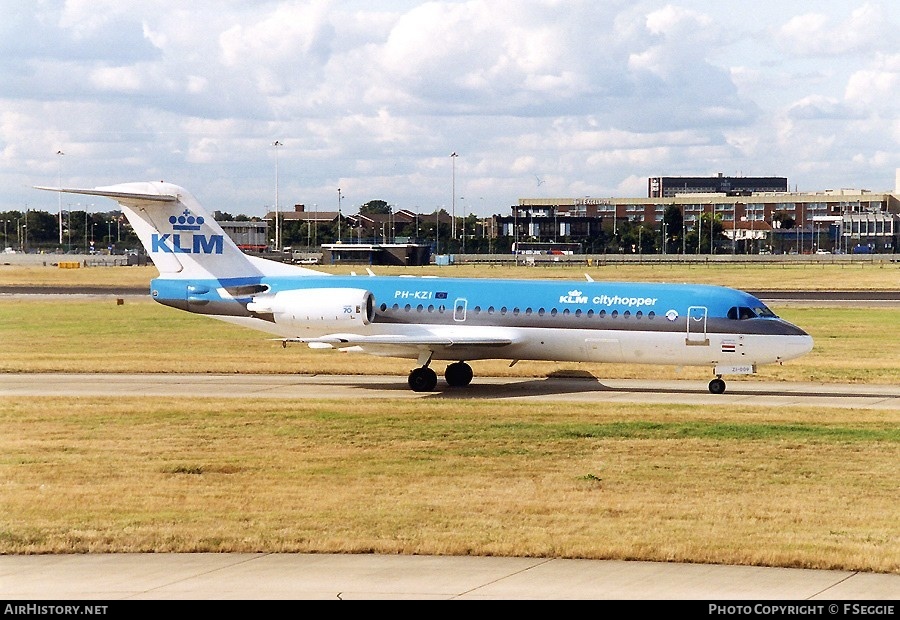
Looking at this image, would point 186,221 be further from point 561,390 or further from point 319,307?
point 561,390

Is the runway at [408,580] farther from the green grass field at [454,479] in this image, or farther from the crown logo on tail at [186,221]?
the crown logo on tail at [186,221]

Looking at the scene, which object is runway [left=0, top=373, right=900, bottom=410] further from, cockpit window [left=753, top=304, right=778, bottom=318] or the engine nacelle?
cockpit window [left=753, top=304, right=778, bottom=318]

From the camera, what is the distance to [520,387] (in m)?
35.5

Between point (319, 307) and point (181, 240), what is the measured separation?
5.25 meters

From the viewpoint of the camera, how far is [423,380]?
3438 cm

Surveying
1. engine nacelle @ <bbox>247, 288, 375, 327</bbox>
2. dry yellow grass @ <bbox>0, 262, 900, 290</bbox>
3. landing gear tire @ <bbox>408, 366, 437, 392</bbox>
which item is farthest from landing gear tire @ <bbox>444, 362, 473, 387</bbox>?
dry yellow grass @ <bbox>0, 262, 900, 290</bbox>

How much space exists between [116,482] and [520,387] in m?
16.2

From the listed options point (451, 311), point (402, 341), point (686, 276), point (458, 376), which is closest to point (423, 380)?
point (402, 341)

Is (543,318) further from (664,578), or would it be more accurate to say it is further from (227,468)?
(664,578)

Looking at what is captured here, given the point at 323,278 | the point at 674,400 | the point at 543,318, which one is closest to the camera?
the point at 674,400

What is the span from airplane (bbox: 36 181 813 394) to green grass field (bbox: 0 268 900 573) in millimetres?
3108

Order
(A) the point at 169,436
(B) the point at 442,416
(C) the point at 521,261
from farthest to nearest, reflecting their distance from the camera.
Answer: (C) the point at 521,261 < (B) the point at 442,416 < (A) the point at 169,436

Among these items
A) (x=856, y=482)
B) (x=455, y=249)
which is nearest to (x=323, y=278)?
(x=856, y=482)

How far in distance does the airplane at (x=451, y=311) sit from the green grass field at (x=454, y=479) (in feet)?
10.2
